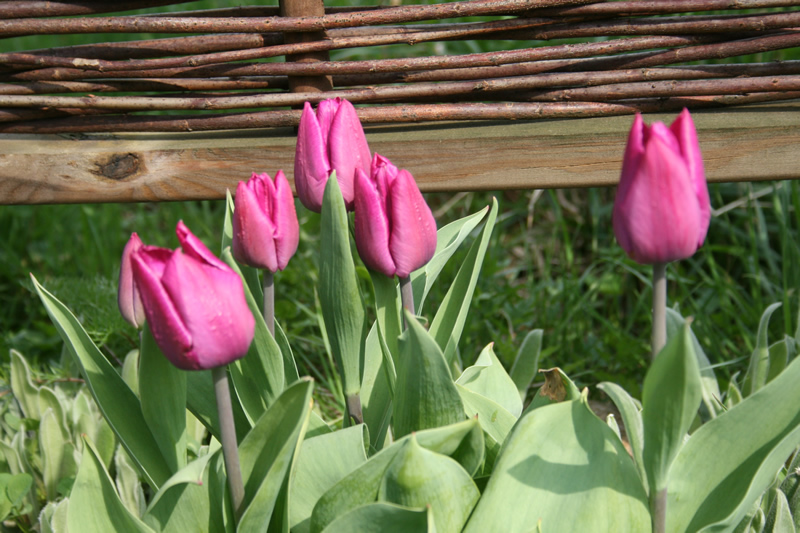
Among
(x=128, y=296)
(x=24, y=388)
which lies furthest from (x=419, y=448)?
(x=24, y=388)

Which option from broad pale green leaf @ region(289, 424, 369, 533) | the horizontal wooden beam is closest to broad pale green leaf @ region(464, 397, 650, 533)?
broad pale green leaf @ region(289, 424, 369, 533)

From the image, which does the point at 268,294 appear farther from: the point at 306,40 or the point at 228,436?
the point at 306,40

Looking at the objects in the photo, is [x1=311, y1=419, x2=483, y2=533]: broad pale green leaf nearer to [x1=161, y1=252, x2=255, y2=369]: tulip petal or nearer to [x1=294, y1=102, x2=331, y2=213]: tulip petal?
[x1=161, y1=252, x2=255, y2=369]: tulip petal

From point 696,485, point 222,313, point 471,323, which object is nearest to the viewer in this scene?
point 222,313

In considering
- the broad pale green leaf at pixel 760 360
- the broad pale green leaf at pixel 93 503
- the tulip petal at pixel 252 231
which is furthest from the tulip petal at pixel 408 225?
the broad pale green leaf at pixel 760 360

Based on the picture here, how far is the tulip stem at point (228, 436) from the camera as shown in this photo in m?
0.56

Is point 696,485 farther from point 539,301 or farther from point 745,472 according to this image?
point 539,301

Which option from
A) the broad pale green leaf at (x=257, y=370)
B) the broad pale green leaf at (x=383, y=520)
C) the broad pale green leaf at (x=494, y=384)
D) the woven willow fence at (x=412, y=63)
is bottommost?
the broad pale green leaf at (x=494, y=384)

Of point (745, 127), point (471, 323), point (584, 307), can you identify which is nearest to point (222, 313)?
point (745, 127)

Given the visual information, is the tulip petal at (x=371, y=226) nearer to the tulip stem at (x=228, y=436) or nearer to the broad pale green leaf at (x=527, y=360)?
the tulip stem at (x=228, y=436)

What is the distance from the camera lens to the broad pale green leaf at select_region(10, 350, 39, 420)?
1285 mm

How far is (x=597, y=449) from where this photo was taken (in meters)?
0.59

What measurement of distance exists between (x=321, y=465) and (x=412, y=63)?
57 cm

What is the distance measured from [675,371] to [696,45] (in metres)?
0.67
